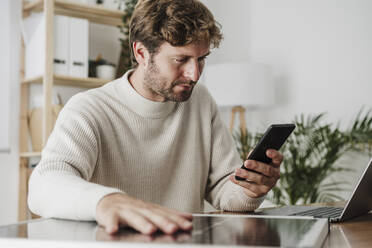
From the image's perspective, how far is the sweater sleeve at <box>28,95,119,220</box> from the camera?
2.37ft

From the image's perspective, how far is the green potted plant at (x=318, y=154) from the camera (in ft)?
8.61

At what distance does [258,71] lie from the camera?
9.80 ft

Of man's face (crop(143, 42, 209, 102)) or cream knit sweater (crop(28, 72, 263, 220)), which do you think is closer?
cream knit sweater (crop(28, 72, 263, 220))

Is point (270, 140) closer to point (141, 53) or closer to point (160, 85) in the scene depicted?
point (160, 85)

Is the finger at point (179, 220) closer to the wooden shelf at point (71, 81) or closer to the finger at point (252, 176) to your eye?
the finger at point (252, 176)

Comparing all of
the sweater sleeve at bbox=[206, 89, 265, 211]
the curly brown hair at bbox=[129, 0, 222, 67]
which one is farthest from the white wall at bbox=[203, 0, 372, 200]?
the curly brown hair at bbox=[129, 0, 222, 67]

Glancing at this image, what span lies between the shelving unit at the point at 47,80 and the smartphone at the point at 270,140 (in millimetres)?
1686

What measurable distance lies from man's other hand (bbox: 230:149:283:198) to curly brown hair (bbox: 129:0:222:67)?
396 millimetres

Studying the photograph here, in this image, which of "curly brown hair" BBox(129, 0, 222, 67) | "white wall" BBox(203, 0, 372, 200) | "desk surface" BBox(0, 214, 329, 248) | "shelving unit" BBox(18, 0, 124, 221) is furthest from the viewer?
"white wall" BBox(203, 0, 372, 200)

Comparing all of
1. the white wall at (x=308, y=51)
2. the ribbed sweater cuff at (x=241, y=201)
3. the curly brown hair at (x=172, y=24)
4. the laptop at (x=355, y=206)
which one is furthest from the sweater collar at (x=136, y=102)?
the white wall at (x=308, y=51)

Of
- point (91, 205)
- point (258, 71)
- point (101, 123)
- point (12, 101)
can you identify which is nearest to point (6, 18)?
point (12, 101)

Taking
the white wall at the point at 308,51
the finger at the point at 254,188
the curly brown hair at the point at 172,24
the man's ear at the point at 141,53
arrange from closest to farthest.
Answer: the finger at the point at 254,188
the curly brown hair at the point at 172,24
the man's ear at the point at 141,53
the white wall at the point at 308,51

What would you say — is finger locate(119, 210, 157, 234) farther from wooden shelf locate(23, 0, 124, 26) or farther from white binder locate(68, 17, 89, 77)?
wooden shelf locate(23, 0, 124, 26)

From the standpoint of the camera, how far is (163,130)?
1.38 meters
